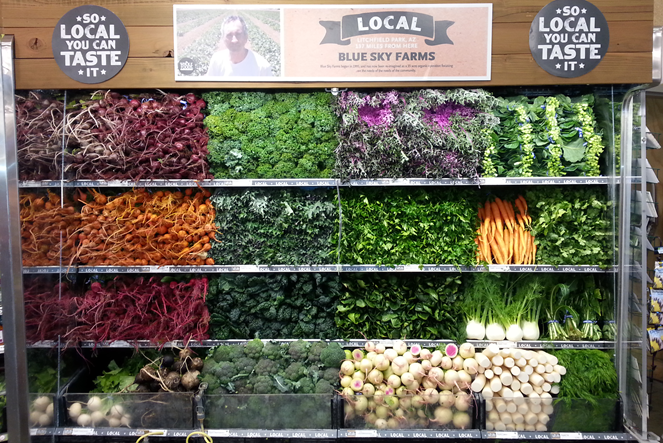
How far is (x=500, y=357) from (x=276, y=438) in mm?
1770

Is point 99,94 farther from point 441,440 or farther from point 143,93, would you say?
point 441,440

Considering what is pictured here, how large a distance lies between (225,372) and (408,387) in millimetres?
1370

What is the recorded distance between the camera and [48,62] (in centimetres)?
304

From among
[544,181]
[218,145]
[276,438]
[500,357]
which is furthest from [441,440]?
[218,145]

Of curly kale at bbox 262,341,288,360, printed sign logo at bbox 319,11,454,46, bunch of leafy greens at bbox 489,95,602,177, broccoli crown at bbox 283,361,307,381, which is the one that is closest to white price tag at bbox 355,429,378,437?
broccoli crown at bbox 283,361,307,381

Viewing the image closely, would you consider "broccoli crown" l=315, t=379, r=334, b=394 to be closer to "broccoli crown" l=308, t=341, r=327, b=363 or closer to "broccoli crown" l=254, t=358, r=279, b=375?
"broccoli crown" l=308, t=341, r=327, b=363

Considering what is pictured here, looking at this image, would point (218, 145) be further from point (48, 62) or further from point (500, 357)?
point (500, 357)

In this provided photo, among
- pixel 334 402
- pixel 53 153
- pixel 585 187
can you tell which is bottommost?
pixel 334 402

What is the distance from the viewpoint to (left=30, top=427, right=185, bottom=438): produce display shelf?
296 cm

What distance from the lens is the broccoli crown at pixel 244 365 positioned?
3.09 metres

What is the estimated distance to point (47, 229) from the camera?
3.16m

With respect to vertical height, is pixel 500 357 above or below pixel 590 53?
below

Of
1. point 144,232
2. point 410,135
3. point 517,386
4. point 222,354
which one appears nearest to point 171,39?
point 144,232

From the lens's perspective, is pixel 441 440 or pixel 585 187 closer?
pixel 441 440
